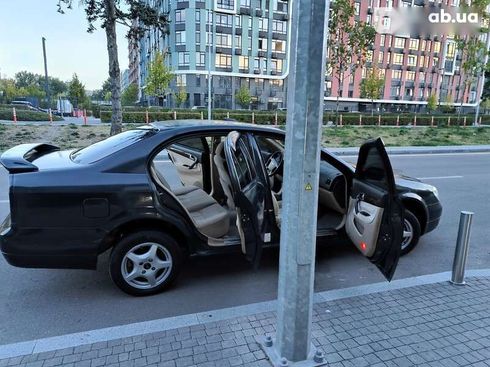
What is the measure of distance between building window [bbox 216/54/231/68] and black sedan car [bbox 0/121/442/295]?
5094 cm

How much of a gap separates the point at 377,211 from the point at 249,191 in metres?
1.07

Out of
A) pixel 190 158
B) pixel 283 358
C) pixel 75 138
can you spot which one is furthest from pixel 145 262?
pixel 75 138

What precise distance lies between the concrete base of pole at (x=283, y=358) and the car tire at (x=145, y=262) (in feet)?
3.94

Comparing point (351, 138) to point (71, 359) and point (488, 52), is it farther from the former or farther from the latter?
point (71, 359)

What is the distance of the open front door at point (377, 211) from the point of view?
3.01 meters

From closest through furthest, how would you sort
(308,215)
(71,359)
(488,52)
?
(308,215), (71,359), (488,52)

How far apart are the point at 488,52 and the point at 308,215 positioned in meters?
26.3

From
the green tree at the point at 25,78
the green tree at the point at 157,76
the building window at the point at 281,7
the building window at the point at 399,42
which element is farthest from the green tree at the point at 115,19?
the green tree at the point at 25,78

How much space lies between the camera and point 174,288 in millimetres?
3541

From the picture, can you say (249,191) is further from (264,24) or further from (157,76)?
(264,24)

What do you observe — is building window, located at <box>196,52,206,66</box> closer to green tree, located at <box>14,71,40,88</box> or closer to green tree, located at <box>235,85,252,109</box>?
green tree, located at <box>235,85,252,109</box>

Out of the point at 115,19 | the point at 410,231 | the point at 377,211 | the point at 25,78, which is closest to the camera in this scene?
the point at 377,211

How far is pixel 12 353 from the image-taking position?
2508 mm

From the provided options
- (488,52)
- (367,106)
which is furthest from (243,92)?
(488,52)
